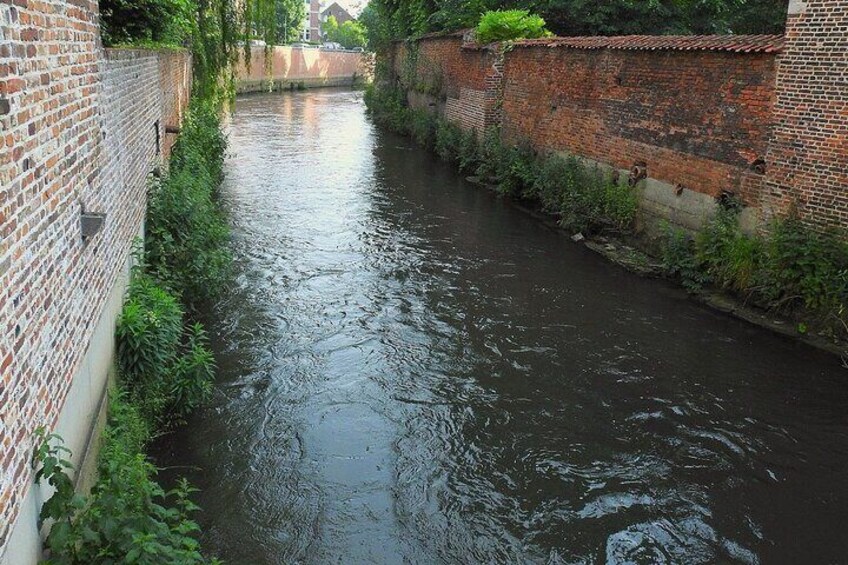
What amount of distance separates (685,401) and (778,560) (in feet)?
7.47

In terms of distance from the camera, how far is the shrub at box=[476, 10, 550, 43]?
17438 millimetres

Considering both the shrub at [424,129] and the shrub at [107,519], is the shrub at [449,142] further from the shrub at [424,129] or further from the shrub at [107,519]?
the shrub at [107,519]

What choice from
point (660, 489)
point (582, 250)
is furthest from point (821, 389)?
point (582, 250)

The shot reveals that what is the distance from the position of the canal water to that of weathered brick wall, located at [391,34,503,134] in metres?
7.32

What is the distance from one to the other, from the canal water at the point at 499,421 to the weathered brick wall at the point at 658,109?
1.84 m

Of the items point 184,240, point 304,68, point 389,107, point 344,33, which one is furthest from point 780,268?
point 344,33

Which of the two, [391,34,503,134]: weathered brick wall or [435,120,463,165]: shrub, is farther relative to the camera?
[435,120,463,165]: shrub

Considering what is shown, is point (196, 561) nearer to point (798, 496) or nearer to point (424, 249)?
point (798, 496)


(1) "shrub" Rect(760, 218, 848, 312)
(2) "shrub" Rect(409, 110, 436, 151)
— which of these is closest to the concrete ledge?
(2) "shrub" Rect(409, 110, 436, 151)

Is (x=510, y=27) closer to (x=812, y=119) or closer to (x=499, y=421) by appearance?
(x=812, y=119)

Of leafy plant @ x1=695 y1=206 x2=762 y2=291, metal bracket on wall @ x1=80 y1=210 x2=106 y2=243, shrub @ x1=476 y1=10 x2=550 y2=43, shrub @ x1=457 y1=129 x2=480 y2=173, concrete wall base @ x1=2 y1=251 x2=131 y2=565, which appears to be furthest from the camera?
shrub @ x1=457 y1=129 x2=480 y2=173

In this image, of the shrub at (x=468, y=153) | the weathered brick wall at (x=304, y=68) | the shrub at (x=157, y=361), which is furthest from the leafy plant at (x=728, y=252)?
the weathered brick wall at (x=304, y=68)

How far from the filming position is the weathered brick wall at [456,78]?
18.0 m

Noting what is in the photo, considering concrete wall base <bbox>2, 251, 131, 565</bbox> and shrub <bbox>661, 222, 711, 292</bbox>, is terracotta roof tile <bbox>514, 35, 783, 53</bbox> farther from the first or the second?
concrete wall base <bbox>2, 251, 131, 565</bbox>
